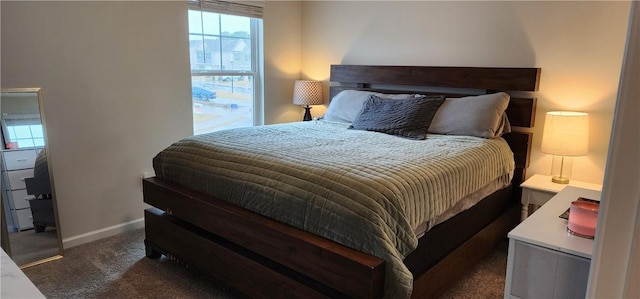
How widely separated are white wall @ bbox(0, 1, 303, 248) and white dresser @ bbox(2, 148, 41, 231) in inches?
6.5

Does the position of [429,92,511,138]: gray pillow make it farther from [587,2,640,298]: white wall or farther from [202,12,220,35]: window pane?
[202,12,220,35]: window pane

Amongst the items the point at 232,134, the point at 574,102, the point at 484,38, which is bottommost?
the point at 232,134

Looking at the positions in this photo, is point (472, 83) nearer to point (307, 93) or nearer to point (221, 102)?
point (307, 93)

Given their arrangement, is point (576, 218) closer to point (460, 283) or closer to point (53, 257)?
point (460, 283)

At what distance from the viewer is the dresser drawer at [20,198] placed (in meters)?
2.58

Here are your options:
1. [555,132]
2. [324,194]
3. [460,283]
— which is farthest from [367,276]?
[555,132]

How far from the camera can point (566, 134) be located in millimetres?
2662

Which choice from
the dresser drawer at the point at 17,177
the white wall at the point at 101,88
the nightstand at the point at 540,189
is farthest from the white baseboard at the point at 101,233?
the nightstand at the point at 540,189

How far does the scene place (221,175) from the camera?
7.36ft

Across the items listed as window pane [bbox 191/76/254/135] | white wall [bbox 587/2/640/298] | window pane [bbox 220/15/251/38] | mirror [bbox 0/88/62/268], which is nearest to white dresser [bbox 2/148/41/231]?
mirror [bbox 0/88/62/268]

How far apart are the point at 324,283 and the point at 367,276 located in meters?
0.26

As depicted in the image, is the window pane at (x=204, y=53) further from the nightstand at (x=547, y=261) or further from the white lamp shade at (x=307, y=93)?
the nightstand at (x=547, y=261)

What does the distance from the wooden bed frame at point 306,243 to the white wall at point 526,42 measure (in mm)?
141

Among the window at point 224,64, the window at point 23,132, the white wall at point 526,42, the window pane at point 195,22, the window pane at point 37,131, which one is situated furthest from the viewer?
the window at point 224,64
